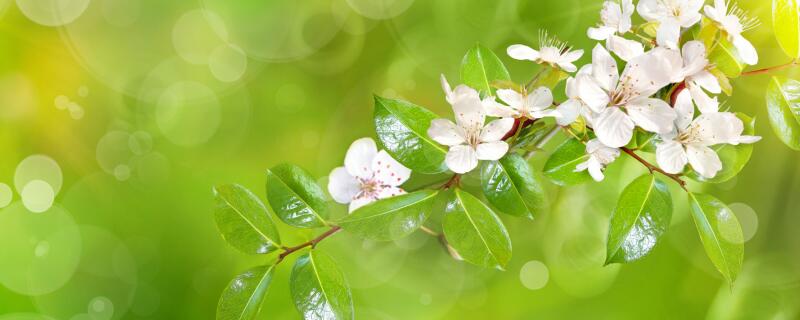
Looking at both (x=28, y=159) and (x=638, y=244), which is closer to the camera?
(x=638, y=244)

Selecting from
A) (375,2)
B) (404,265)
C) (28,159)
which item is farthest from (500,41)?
(28,159)

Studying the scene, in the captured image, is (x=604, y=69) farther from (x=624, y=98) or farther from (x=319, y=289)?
(x=319, y=289)

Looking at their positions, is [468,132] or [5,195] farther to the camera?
[5,195]

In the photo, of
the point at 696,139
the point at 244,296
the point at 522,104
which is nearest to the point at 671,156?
the point at 696,139

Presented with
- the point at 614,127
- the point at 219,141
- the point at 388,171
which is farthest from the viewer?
the point at 219,141

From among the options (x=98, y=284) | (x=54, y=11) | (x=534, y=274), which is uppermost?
(x=54, y=11)

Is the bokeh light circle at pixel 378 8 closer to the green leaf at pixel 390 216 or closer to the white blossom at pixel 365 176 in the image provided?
the white blossom at pixel 365 176

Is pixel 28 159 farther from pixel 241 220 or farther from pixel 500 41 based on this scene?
pixel 500 41
